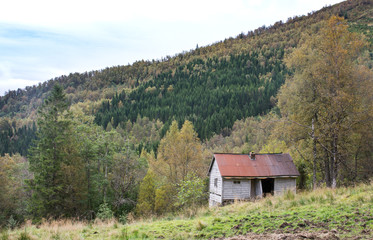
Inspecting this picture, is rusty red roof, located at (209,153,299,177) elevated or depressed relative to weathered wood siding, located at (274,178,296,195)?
elevated

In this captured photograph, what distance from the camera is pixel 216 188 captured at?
1125 inches

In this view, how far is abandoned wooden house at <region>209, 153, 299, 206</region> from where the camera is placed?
2706 cm

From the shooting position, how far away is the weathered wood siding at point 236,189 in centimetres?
2720

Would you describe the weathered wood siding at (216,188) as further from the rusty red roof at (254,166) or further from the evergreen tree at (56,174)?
the evergreen tree at (56,174)

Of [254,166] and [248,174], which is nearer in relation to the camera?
[248,174]

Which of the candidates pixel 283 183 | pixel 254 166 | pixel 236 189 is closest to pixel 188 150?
pixel 236 189

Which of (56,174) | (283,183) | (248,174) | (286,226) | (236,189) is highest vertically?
(286,226)

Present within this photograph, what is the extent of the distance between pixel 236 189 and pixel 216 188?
7.13ft

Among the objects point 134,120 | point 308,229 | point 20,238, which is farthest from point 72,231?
point 134,120

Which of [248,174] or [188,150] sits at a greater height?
[188,150]

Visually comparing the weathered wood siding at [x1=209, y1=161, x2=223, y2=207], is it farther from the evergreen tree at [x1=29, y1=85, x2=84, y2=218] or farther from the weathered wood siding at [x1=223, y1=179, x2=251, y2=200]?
the evergreen tree at [x1=29, y1=85, x2=84, y2=218]

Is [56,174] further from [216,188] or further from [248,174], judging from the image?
[248,174]

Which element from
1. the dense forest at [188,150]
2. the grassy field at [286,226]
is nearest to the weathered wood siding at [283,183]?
the dense forest at [188,150]

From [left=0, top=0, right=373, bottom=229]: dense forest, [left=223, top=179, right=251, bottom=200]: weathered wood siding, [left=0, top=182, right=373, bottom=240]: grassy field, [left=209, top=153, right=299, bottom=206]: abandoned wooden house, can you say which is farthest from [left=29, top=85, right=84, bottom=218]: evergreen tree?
[left=0, top=182, right=373, bottom=240]: grassy field
